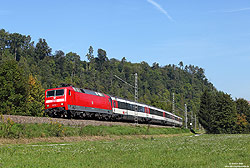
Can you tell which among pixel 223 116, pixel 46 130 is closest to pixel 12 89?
pixel 46 130

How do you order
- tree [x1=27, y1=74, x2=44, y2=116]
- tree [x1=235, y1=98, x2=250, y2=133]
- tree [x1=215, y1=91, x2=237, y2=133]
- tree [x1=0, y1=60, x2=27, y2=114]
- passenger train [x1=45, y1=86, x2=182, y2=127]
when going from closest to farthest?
passenger train [x1=45, y1=86, x2=182, y2=127] < tree [x1=0, y1=60, x2=27, y2=114] < tree [x1=27, y1=74, x2=44, y2=116] < tree [x1=215, y1=91, x2=237, y2=133] < tree [x1=235, y1=98, x2=250, y2=133]

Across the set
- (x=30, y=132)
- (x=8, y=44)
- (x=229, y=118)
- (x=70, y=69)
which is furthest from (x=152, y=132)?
(x=8, y=44)

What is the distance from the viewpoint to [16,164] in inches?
471

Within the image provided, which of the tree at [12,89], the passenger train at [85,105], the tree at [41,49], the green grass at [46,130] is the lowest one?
the green grass at [46,130]

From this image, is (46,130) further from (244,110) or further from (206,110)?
(244,110)

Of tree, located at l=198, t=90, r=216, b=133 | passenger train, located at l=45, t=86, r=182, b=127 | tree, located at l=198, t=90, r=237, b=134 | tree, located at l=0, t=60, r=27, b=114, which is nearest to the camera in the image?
passenger train, located at l=45, t=86, r=182, b=127

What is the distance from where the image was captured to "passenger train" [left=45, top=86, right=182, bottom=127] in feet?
121

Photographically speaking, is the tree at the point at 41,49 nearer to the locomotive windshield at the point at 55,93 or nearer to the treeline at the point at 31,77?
the treeline at the point at 31,77

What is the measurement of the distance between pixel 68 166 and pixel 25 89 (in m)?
62.1

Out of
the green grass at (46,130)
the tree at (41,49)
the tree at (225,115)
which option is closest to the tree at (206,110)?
the tree at (225,115)

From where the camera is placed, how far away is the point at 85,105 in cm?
4075

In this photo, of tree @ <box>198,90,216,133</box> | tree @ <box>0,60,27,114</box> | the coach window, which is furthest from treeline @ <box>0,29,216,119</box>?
the coach window

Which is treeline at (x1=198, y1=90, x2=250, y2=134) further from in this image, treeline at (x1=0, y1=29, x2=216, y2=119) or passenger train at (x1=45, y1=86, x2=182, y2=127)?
passenger train at (x1=45, y1=86, x2=182, y2=127)

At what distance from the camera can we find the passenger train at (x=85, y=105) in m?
36.8
